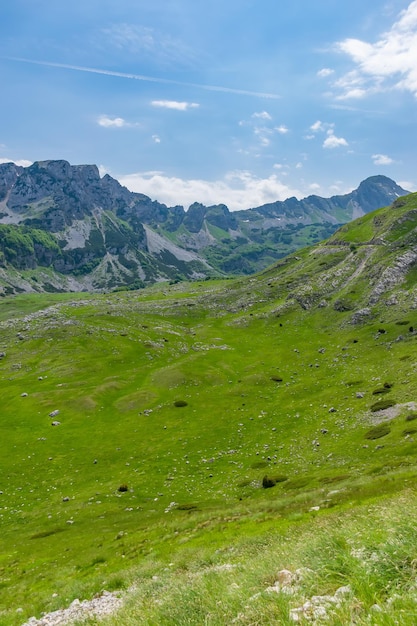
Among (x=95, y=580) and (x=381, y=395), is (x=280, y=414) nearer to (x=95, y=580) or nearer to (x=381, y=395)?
(x=381, y=395)

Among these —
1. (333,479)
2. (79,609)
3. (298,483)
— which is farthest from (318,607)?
(298,483)

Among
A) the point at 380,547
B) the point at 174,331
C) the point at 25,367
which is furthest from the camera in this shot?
the point at 174,331

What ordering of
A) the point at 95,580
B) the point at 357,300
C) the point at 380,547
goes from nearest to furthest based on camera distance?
the point at 380,547, the point at 95,580, the point at 357,300

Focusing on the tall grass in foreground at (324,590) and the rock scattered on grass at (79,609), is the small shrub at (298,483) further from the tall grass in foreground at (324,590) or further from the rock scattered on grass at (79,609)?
the tall grass in foreground at (324,590)

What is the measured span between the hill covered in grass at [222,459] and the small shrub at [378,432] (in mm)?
303

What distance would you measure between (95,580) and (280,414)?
2056 inches

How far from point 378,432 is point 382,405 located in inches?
402

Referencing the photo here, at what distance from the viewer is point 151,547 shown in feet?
91.9

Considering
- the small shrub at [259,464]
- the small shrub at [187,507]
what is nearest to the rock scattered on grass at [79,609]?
the small shrub at [187,507]

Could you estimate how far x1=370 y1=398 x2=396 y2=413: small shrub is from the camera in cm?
5916

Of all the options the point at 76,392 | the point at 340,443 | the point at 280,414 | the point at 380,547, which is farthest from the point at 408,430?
the point at 76,392

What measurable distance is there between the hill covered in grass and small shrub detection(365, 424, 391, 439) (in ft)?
0.99

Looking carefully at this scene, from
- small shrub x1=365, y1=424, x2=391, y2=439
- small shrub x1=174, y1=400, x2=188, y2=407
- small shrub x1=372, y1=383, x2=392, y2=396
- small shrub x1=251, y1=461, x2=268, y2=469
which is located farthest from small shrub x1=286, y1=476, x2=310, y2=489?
small shrub x1=174, y1=400, x2=188, y2=407

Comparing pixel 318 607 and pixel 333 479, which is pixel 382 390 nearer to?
pixel 333 479
